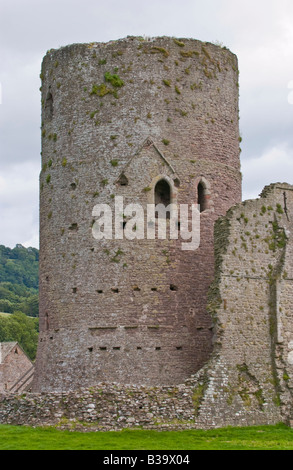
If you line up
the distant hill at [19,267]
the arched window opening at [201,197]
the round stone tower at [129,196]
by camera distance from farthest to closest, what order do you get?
the distant hill at [19,267]
the arched window opening at [201,197]
the round stone tower at [129,196]

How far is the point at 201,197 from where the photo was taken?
28375mm

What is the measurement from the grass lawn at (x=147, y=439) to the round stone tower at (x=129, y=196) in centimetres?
348

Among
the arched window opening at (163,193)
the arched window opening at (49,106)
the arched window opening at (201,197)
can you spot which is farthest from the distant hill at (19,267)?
the arched window opening at (163,193)

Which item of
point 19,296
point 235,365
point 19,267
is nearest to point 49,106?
point 235,365

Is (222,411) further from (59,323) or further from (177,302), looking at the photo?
(59,323)

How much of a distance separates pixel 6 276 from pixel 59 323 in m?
108

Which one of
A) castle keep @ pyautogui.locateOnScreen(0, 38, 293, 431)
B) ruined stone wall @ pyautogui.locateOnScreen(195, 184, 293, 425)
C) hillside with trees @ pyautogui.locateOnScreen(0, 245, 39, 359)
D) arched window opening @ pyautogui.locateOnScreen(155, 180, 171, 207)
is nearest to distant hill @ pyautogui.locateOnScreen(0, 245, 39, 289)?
hillside with trees @ pyautogui.locateOnScreen(0, 245, 39, 359)

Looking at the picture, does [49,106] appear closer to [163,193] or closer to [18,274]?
[163,193]

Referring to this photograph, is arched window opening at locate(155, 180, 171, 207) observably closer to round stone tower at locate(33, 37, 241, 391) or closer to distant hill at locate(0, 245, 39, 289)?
round stone tower at locate(33, 37, 241, 391)

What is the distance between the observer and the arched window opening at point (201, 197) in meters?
28.2

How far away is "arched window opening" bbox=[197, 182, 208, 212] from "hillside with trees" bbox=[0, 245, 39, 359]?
5055 centimetres

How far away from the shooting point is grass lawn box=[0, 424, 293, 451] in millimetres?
20250

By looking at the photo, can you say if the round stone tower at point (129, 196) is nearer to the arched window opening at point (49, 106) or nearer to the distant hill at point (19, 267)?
the arched window opening at point (49, 106)
